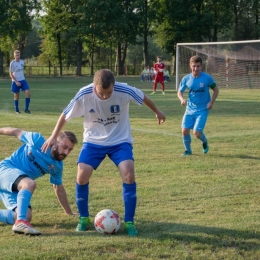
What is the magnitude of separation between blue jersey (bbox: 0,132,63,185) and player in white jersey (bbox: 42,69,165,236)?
11.2 inches

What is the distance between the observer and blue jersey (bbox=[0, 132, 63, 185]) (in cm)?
547

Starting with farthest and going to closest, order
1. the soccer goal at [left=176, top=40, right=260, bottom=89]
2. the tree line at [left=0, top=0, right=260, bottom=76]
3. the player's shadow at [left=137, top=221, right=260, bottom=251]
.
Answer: the tree line at [left=0, top=0, right=260, bottom=76], the soccer goal at [left=176, top=40, right=260, bottom=89], the player's shadow at [left=137, top=221, right=260, bottom=251]

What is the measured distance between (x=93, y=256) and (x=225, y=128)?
9.02 meters

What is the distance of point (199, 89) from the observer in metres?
9.74

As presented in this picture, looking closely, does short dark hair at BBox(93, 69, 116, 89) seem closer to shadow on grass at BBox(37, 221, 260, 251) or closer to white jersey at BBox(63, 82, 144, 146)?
white jersey at BBox(63, 82, 144, 146)

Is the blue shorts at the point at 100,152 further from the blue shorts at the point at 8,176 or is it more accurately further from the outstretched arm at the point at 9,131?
the outstretched arm at the point at 9,131

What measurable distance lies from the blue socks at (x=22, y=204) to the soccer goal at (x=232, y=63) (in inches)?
931

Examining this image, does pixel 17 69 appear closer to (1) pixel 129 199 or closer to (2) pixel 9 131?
(2) pixel 9 131

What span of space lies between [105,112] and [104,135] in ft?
0.76

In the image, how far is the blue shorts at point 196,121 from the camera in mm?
9609

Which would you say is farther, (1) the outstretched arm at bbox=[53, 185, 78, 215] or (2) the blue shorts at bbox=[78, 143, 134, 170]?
(1) the outstretched arm at bbox=[53, 185, 78, 215]

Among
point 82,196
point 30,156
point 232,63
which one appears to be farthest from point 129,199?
point 232,63

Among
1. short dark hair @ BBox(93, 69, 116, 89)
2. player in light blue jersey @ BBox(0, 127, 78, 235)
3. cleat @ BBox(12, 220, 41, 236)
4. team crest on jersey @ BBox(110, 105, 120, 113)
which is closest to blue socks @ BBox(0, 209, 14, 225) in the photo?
player in light blue jersey @ BBox(0, 127, 78, 235)

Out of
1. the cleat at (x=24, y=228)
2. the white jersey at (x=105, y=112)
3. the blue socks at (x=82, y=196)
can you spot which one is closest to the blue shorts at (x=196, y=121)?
the white jersey at (x=105, y=112)
